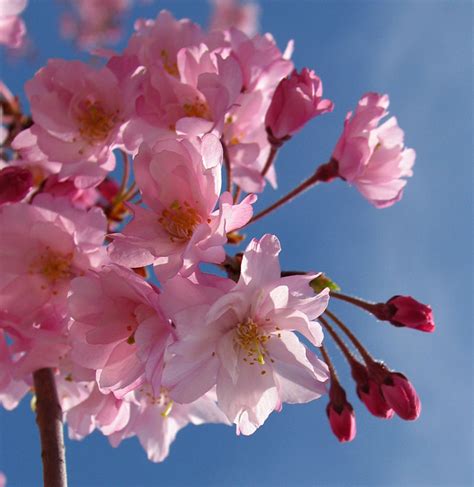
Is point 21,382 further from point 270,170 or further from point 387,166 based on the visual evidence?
point 387,166

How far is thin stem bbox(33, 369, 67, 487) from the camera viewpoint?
1.70 metres

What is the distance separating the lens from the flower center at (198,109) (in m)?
2.03

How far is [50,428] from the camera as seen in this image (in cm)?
184

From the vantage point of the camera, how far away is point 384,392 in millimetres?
1961

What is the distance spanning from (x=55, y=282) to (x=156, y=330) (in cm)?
60

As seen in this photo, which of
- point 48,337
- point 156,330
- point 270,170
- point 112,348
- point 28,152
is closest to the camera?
point 156,330

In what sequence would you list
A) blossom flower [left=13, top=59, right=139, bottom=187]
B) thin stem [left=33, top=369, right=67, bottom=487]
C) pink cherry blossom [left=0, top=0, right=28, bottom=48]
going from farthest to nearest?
pink cherry blossom [left=0, top=0, right=28, bottom=48]
blossom flower [left=13, top=59, right=139, bottom=187]
thin stem [left=33, top=369, right=67, bottom=487]

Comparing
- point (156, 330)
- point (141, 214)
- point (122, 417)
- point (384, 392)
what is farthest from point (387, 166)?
point (122, 417)

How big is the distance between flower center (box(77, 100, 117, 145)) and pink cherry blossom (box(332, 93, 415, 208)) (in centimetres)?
81

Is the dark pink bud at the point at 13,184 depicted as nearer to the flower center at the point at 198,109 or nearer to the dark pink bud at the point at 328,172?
the flower center at the point at 198,109

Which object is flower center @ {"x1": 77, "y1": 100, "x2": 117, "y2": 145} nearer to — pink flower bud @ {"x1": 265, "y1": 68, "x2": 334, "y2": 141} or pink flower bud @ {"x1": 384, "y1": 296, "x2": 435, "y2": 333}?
pink flower bud @ {"x1": 265, "y1": 68, "x2": 334, "y2": 141}

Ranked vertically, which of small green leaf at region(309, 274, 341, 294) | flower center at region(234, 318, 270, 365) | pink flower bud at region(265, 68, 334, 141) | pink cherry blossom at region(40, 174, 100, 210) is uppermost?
pink flower bud at region(265, 68, 334, 141)

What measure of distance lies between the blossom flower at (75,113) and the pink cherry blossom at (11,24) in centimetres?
101

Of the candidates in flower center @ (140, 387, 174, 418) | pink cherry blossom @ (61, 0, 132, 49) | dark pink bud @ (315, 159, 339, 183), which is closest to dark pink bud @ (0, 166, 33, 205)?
flower center @ (140, 387, 174, 418)
